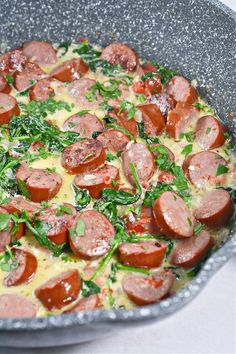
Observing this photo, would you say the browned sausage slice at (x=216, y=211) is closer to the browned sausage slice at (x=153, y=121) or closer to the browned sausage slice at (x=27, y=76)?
the browned sausage slice at (x=153, y=121)

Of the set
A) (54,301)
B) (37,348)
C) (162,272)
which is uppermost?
(162,272)

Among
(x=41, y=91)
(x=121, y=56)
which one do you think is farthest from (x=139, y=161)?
(x=121, y=56)

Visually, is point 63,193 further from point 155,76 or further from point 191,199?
point 155,76

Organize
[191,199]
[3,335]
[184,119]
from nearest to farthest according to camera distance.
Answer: [3,335], [191,199], [184,119]

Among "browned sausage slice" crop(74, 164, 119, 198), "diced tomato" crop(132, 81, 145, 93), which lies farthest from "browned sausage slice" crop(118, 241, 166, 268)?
"diced tomato" crop(132, 81, 145, 93)

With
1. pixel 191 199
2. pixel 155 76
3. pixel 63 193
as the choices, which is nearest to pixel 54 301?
pixel 63 193

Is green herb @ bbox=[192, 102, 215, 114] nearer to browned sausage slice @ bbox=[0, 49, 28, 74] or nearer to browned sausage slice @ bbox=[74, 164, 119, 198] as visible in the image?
browned sausage slice @ bbox=[74, 164, 119, 198]
